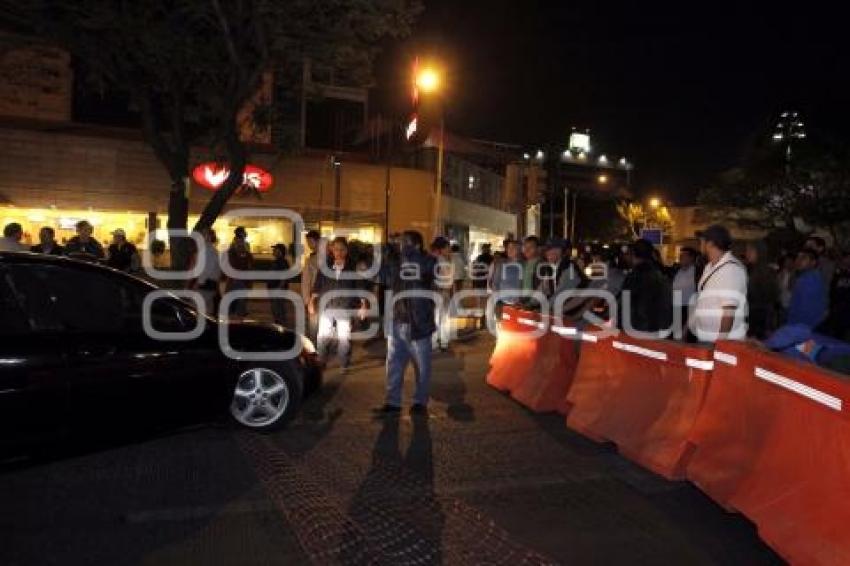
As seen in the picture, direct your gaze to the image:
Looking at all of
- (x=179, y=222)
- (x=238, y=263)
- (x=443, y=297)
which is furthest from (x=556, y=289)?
(x=179, y=222)

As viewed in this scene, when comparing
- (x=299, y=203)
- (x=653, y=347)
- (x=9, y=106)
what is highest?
(x=9, y=106)

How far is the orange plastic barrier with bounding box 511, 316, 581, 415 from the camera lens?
8.62 metres

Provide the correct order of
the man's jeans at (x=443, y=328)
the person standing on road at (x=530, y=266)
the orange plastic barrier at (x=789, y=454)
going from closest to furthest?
the orange plastic barrier at (x=789, y=454), the person standing on road at (x=530, y=266), the man's jeans at (x=443, y=328)

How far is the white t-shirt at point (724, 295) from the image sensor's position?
6.46 metres

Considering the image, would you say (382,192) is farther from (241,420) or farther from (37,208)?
(241,420)

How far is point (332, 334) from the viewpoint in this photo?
1085 centimetres

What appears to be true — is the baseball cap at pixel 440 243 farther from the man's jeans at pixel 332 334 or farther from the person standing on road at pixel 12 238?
the person standing on road at pixel 12 238

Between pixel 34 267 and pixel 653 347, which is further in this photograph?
pixel 653 347

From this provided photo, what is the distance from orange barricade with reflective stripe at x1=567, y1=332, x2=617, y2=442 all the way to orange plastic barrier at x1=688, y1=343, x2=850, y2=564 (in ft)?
5.52

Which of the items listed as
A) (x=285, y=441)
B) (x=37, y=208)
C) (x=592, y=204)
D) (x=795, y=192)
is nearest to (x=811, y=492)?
(x=285, y=441)

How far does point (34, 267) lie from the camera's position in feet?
19.2

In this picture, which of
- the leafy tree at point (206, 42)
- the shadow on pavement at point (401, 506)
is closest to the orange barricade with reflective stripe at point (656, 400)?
the shadow on pavement at point (401, 506)

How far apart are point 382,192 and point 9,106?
10.2m

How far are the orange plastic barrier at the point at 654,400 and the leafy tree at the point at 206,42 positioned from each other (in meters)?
7.82
